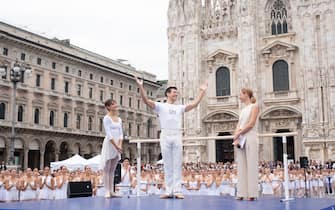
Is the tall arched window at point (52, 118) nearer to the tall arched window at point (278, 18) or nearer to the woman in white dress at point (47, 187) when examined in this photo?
the tall arched window at point (278, 18)

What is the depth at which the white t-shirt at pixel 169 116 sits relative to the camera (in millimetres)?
7215

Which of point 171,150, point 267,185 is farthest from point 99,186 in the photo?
point 171,150

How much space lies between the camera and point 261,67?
111 ft

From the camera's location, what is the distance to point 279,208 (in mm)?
5582

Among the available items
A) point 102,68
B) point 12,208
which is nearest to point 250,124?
point 12,208

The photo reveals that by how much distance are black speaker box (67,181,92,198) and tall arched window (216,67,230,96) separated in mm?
26965

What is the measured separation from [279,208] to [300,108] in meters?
27.8

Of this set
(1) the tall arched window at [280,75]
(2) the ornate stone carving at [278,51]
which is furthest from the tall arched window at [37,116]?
(1) the tall arched window at [280,75]

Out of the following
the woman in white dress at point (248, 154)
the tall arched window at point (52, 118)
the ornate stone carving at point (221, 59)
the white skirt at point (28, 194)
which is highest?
the ornate stone carving at point (221, 59)

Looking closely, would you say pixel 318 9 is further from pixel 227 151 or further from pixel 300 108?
pixel 227 151

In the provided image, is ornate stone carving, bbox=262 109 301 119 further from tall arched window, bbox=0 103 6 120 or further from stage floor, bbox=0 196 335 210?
stage floor, bbox=0 196 335 210

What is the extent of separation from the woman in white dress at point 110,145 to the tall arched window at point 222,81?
27857mm

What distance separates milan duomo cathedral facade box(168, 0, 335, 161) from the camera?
30.4 metres

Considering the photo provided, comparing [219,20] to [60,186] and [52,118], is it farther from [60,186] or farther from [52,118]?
[60,186]
